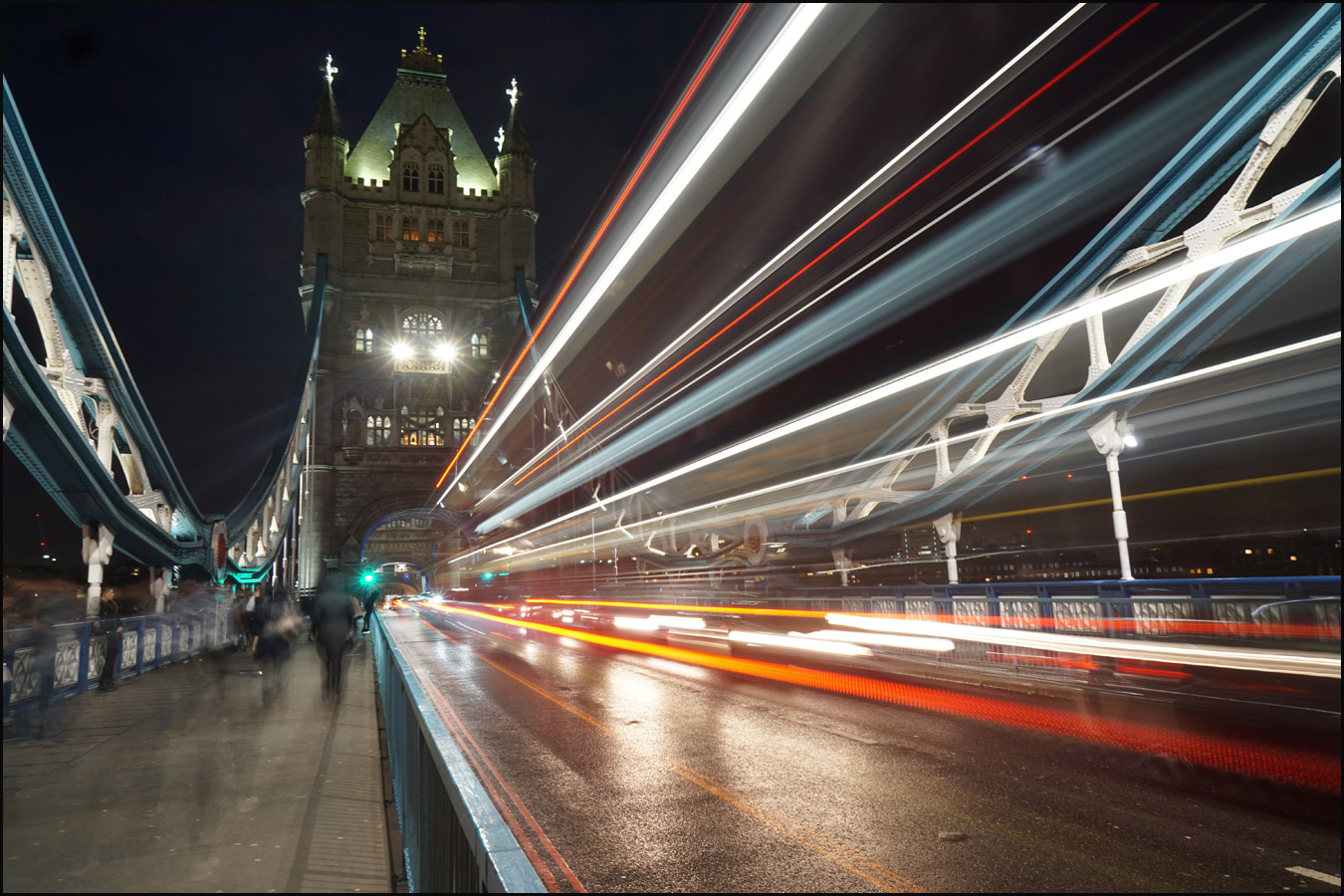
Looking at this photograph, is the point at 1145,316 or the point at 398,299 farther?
the point at 398,299

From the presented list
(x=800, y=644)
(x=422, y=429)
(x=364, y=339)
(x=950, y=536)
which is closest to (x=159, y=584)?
(x=800, y=644)

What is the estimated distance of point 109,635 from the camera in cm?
1275

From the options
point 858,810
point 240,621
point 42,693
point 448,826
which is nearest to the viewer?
point 448,826

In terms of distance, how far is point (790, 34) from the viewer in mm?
11172

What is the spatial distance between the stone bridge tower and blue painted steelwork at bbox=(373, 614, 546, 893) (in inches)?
2173

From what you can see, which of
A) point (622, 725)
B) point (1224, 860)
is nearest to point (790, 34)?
point (622, 725)

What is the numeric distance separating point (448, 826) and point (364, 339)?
61.2 meters

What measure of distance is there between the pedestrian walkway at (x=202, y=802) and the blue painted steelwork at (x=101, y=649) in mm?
804

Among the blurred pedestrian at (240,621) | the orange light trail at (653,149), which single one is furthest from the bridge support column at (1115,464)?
the blurred pedestrian at (240,621)

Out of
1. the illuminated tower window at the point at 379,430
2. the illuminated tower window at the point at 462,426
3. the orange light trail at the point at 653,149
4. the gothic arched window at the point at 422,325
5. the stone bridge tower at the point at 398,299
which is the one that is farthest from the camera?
the gothic arched window at the point at 422,325

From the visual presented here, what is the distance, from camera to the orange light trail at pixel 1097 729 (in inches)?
267

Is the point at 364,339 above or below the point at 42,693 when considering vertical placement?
above

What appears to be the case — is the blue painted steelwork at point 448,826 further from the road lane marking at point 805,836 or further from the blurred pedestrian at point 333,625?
the blurred pedestrian at point 333,625

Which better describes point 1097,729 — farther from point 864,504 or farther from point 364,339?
point 364,339
